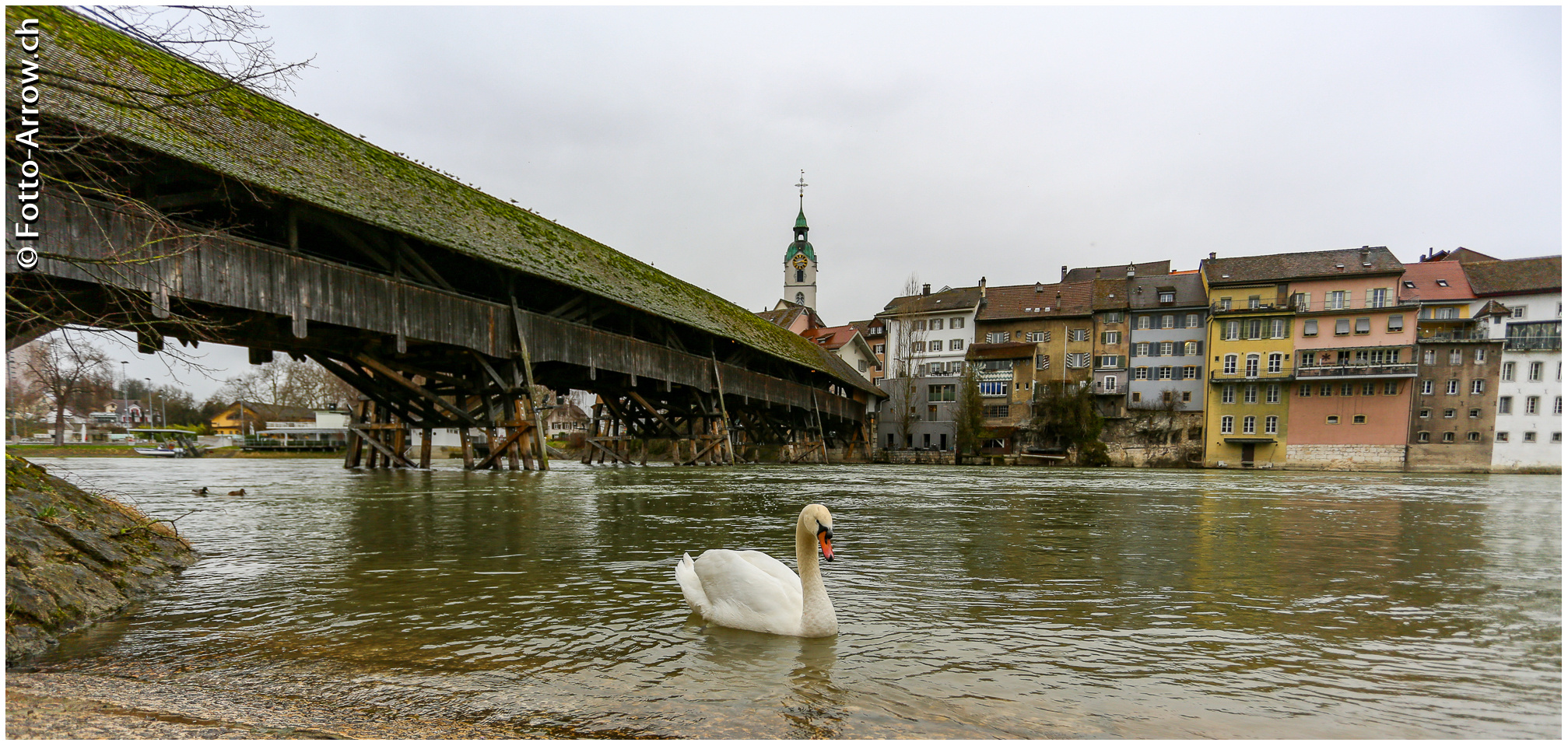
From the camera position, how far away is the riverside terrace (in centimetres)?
988

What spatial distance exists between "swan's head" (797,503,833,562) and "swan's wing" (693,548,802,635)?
14.6 inches

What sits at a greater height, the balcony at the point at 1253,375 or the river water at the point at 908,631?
the balcony at the point at 1253,375

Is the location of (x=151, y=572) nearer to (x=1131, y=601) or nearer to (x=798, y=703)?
Result: (x=798, y=703)

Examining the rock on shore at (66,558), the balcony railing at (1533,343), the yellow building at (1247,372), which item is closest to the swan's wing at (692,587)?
the rock on shore at (66,558)

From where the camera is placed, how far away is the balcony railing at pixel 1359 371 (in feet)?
153

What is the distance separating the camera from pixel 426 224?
17.8 metres

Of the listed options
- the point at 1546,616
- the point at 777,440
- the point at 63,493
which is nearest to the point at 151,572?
the point at 63,493

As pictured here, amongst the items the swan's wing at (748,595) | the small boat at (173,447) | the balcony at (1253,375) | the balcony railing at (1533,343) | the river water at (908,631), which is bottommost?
the small boat at (173,447)

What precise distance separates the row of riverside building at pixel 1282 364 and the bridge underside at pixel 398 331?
85.6ft

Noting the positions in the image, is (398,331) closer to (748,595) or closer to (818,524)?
(748,595)

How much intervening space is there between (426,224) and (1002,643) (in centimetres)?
1689

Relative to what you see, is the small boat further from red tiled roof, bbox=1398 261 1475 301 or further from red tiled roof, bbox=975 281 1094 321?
red tiled roof, bbox=1398 261 1475 301

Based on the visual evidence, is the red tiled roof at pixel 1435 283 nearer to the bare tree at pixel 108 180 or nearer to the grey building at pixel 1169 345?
the grey building at pixel 1169 345

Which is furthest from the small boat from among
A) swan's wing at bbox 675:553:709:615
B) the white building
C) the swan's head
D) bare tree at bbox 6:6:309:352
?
the white building
